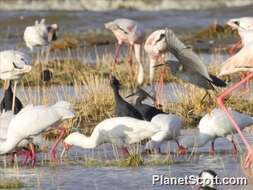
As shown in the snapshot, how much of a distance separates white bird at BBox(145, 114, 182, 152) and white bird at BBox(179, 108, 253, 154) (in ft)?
0.56

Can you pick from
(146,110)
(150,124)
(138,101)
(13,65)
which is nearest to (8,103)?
(13,65)

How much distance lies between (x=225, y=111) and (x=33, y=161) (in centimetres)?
210

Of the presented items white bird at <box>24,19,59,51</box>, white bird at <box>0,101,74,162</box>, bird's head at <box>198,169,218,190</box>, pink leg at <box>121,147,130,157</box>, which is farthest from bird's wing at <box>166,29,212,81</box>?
white bird at <box>24,19,59,51</box>

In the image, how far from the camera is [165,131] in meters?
10.3

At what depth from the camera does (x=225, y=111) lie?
995 cm

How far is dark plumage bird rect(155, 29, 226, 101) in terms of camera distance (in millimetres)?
10539

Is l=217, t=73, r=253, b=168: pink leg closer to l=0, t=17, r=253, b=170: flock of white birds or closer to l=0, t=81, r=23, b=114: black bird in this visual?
l=0, t=17, r=253, b=170: flock of white birds

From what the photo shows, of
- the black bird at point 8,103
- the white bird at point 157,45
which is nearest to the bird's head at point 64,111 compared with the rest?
the black bird at point 8,103

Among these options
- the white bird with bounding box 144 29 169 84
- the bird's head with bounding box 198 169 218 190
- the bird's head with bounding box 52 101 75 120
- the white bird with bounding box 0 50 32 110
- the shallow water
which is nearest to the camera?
the bird's head with bounding box 198 169 218 190

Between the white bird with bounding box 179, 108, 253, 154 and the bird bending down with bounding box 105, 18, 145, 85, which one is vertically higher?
the bird bending down with bounding box 105, 18, 145, 85

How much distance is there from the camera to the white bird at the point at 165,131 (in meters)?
10.3

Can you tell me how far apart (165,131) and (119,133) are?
0.54 m

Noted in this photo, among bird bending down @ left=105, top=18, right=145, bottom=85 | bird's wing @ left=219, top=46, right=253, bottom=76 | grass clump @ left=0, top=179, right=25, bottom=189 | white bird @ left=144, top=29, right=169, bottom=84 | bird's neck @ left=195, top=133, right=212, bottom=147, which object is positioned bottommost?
grass clump @ left=0, top=179, right=25, bottom=189

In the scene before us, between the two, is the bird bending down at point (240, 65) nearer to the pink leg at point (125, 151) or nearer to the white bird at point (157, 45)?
the pink leg at point (125, 151)
